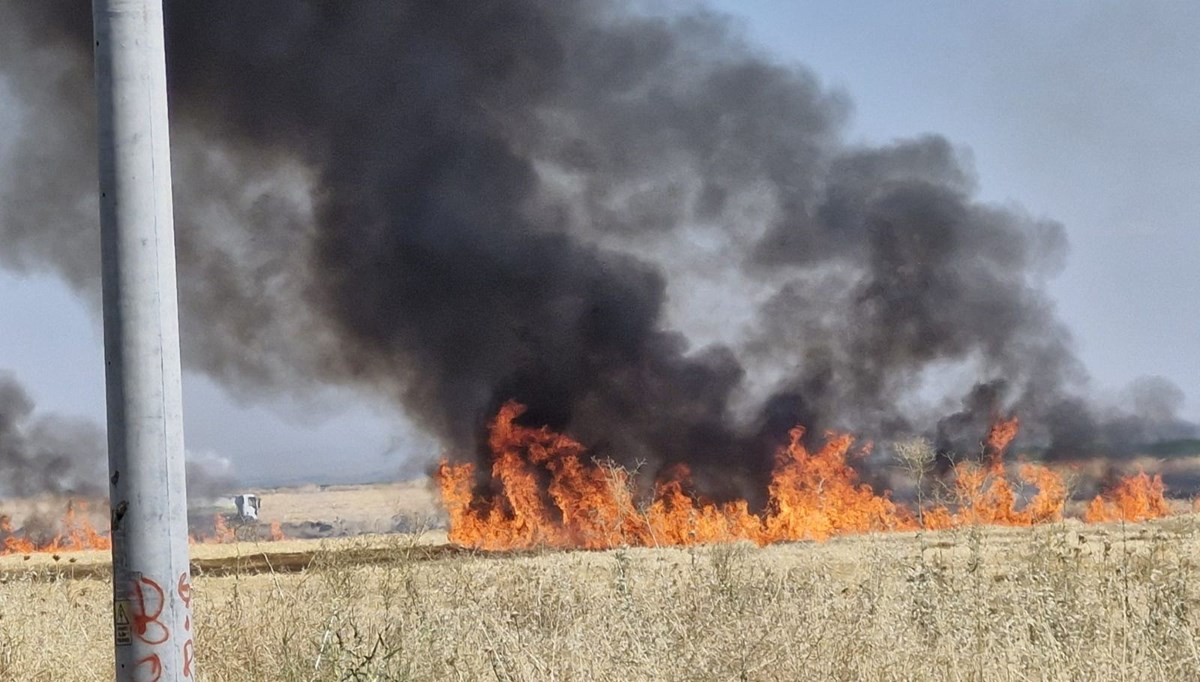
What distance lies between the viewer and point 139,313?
15.3 feet

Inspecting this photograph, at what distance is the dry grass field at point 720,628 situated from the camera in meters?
6.55

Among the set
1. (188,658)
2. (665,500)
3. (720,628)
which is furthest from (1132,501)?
(188,658)

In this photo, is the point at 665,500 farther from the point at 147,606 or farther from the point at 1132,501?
the point at 147,606

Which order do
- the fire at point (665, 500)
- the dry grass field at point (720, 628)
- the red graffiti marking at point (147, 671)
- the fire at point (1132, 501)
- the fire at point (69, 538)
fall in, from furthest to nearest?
1. the fire at point (69, 538)
2. the fire at point (1132, 501)
3. the fire at point (665, 500)
4. the dry grass field at point (720, 628)
5. the red graffiti marking at point (147, 671)

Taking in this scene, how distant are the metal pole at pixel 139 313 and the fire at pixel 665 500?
23729 mm

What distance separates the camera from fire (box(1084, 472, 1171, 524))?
1341 inches

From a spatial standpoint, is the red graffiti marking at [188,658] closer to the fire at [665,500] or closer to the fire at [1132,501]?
the fire at [665,500]

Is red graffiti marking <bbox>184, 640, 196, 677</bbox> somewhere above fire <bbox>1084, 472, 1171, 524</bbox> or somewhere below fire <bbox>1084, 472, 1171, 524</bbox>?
above

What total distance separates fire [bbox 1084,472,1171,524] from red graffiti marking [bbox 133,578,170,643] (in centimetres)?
3204

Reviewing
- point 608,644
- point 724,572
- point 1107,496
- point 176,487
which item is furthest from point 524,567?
point 1107,496

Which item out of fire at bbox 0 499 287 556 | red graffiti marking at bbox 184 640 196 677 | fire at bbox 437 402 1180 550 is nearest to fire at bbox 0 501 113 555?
fire at bbox 0 499 287 556

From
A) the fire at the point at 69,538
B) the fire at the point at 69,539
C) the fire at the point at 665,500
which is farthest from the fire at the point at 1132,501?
the fire at the point at 69,539

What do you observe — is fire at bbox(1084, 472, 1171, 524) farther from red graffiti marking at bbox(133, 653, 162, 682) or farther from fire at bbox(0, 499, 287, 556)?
red graffiti marking at bbox(133, 653, 162, 682)

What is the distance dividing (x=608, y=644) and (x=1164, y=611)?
338 centimetres
